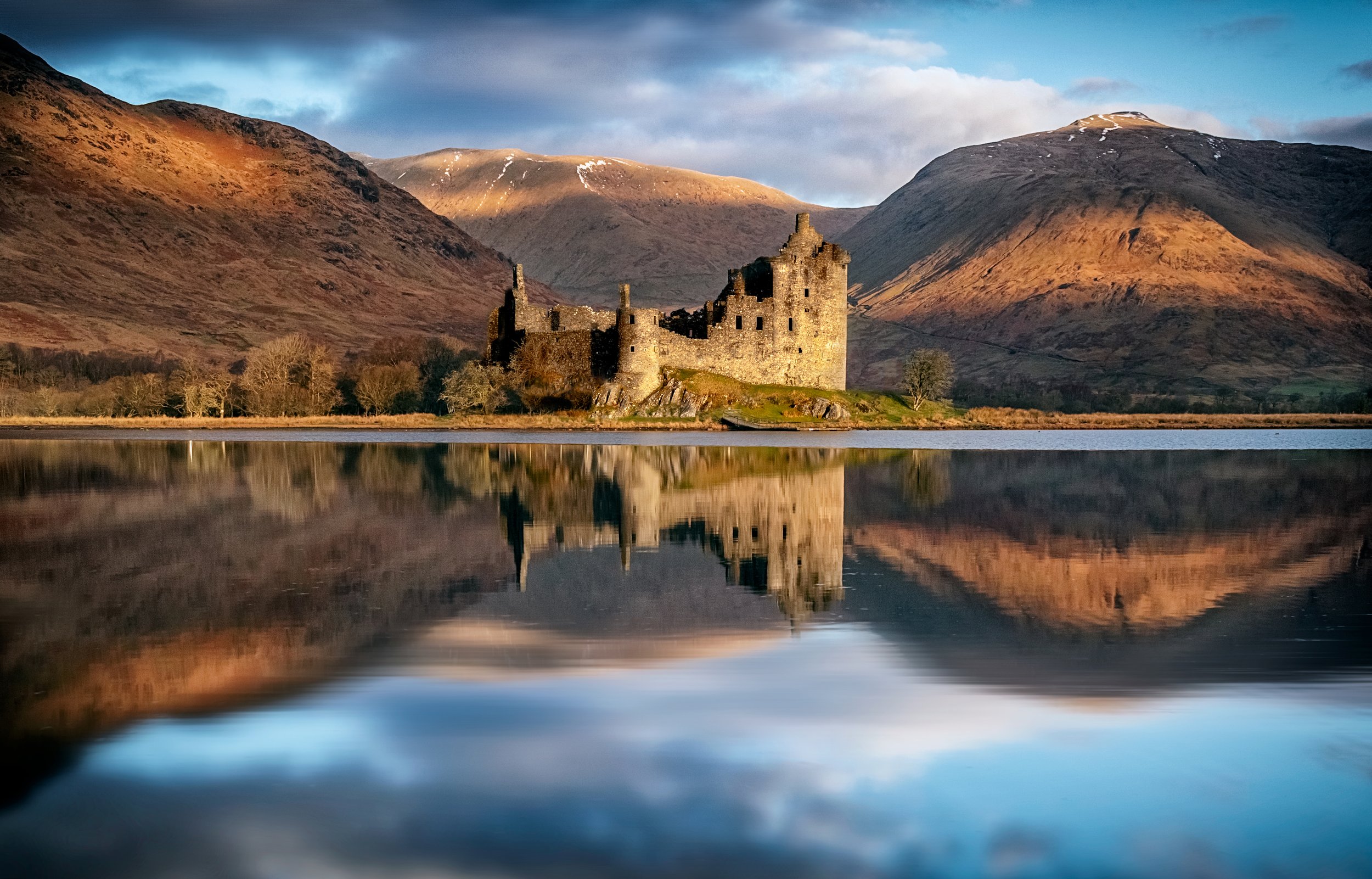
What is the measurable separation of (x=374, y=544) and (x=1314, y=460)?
135 feet

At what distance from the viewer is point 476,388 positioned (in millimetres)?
74625

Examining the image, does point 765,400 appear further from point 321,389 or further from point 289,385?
point 289,385

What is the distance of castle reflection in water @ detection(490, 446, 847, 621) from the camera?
66.1 feet

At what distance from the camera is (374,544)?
23.1 metres

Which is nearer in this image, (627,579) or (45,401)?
(627,579)

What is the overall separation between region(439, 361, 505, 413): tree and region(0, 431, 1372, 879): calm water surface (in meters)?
48.5

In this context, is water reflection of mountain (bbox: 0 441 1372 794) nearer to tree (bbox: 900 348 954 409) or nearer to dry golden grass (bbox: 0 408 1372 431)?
dry golden grass (bbox: 0 408 1372 431)

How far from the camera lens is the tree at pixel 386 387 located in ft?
285

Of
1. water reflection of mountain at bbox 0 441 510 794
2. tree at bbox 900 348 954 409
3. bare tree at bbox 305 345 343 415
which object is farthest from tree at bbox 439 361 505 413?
water reflection of mountain at bbox 0 441 510 794

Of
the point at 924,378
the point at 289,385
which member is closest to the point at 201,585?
the point at 924,378

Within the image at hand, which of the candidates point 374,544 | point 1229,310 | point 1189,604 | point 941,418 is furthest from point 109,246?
point 1189,604

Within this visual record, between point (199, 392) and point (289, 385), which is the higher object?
point (289, 385)

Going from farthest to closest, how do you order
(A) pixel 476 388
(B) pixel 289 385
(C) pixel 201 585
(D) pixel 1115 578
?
(B) pixel 289 385
(A) pixel 476 388
(D) pixel 1115 578
(C) pixel 201 585

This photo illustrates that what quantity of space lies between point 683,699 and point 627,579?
7402mm
